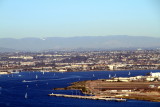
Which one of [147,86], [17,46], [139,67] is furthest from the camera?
[17,46]

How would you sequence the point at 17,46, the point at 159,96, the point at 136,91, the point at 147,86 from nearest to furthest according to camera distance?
the point at 159,96 → the point at 136,91 → the point at 147,86 → the point at 17,46

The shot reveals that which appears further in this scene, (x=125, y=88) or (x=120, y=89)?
(x=125, y=88)

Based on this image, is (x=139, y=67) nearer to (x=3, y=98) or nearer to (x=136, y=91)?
(x=136, y=91)

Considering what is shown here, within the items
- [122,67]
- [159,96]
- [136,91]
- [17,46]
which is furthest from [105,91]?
[17,46]

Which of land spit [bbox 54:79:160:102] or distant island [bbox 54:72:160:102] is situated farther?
distant island [bbox 54:72:160:102]

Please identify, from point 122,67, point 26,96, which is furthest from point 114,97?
point 122,67

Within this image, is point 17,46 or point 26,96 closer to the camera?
point 26,96

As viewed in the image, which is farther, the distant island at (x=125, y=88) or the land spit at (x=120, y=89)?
the distant island at (x=125, y=88)
